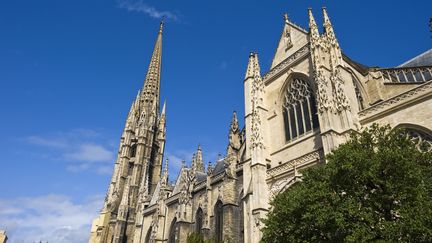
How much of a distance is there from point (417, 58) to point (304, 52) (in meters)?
11.0

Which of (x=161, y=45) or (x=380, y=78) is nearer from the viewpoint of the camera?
(x=380, y=78)

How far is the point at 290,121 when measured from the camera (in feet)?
63.4

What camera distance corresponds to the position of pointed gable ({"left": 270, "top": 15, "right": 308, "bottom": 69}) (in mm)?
21172

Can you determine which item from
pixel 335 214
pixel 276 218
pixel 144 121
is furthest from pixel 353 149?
pixel 144 121

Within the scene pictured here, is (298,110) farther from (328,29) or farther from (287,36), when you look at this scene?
(287,36)

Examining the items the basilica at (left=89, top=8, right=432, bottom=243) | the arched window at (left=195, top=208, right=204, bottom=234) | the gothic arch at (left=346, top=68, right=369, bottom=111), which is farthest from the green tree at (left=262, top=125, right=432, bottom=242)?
the arched window at (left=195, top=208, right=204, bottom=234)

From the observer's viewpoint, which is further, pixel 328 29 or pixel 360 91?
pixel 360 91

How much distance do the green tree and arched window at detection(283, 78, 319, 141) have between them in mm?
6916

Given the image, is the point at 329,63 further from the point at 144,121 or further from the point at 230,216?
the point at 144,121

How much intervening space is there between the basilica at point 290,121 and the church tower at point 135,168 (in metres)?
8.23

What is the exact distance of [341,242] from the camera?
30.9 feet

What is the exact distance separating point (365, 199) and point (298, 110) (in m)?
9.86

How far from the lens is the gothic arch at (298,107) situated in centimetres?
1812

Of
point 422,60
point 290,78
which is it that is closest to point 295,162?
point 290,78
